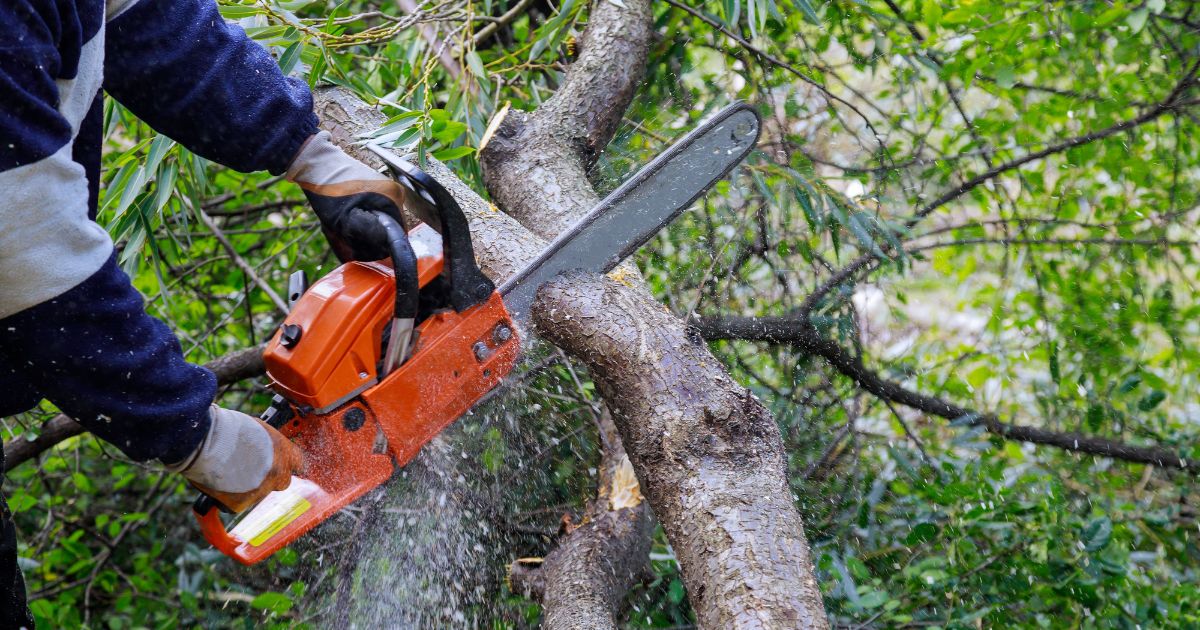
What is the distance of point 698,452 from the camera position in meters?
1.72

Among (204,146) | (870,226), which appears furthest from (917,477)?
(204,146)

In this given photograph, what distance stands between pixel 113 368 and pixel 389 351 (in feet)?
1.79

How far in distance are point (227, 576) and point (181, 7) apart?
7.52 ft

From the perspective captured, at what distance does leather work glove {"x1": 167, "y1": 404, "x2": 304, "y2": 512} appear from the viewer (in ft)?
5.48

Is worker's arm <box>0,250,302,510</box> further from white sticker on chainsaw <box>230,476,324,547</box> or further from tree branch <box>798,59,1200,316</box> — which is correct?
tree branch <box>798,59,1200,316</box>

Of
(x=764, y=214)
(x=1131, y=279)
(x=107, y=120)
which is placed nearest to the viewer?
(x=107, y=120)

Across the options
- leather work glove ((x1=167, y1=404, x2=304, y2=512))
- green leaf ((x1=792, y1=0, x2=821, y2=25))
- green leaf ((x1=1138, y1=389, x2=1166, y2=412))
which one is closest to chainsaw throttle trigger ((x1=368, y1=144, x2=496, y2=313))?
leather work glove ((x1=167, y1=404, x2=304, y2=512))

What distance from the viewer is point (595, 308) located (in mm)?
1963

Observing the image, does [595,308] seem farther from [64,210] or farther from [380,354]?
[64,210]

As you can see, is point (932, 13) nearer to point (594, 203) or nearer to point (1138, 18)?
point (1138, 18)

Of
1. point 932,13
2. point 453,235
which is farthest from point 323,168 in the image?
point 932,13

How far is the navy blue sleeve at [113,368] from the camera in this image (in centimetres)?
139

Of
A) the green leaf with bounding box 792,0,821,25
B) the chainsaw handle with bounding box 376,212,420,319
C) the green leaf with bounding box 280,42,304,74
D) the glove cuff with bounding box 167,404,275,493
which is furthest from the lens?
the green leaf with bounding box 792,0,821,25

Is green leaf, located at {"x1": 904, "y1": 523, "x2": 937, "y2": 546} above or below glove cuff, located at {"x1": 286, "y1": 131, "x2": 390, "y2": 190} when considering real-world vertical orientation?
below
